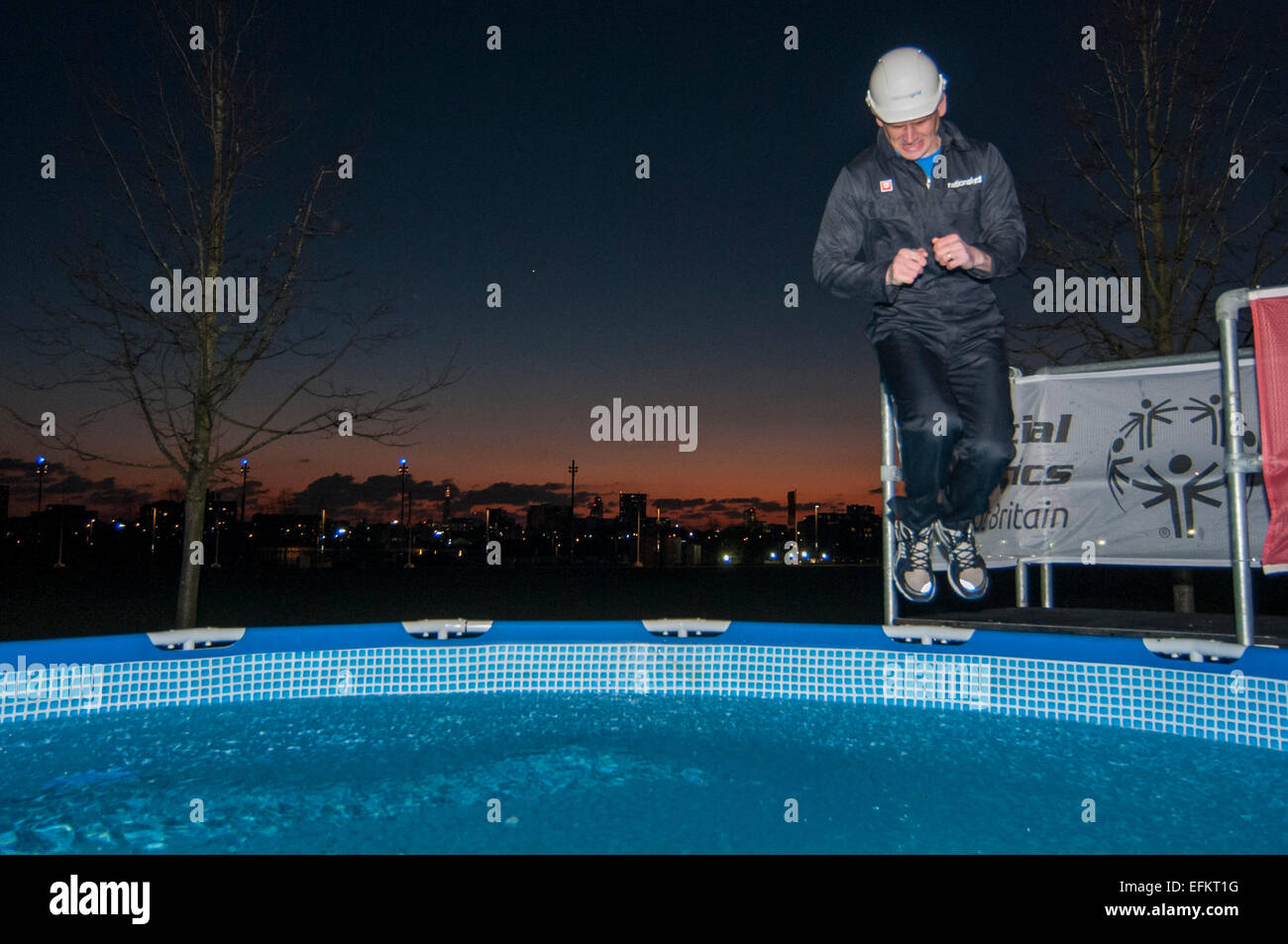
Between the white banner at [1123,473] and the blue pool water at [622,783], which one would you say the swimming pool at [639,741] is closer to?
the blue pool water at [622,783]

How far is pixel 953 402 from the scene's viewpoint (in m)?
4.15

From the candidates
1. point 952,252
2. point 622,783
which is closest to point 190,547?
point 622,783

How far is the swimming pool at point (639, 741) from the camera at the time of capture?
2.71 m

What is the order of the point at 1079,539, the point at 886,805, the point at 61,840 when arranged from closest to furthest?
the point at 61,840 < the point at 886,805 < the point at 1079,539

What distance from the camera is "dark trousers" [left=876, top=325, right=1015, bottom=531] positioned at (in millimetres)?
4090

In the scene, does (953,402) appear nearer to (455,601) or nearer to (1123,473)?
(1123,473)

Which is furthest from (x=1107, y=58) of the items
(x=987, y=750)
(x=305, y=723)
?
(x=305, y=723)

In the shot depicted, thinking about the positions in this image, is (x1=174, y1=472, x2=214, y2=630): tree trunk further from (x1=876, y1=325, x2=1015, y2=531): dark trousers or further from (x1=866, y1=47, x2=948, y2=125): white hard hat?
(x1=866, y1=47, x2=948, y2=125): white hard hat

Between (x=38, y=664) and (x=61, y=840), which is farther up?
(x=38, y=664)

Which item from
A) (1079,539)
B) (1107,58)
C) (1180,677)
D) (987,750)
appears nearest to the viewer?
(987,750)

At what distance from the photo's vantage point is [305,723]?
4.32 metres
